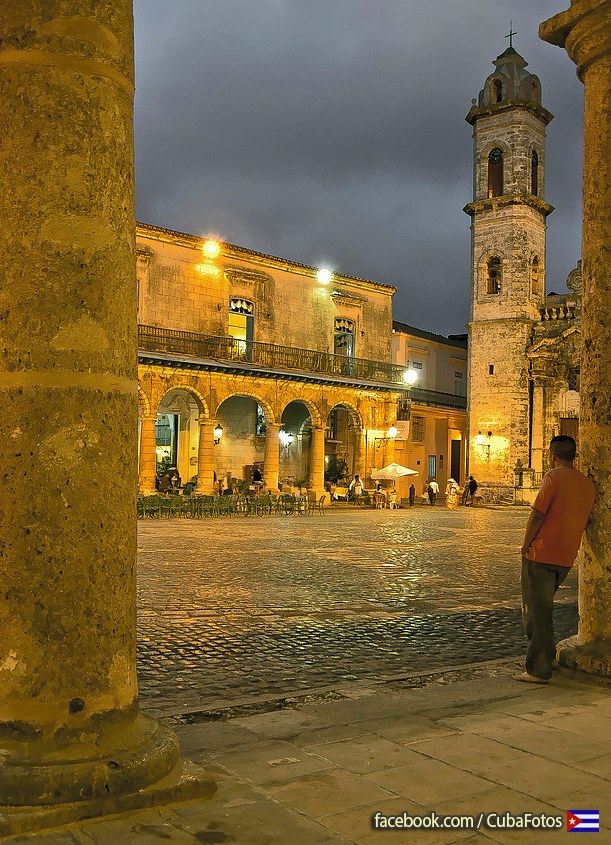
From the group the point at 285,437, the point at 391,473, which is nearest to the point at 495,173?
the point at 285,437

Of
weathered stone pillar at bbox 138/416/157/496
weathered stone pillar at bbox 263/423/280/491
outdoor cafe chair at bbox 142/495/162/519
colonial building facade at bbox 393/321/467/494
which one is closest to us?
outdoor cafe chair at bbox 142/495/162/519

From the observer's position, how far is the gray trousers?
4.93 meters

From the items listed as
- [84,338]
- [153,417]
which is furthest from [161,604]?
[153,417]

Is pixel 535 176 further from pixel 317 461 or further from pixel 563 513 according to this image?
pixel 563 513

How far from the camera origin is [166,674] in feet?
18.0

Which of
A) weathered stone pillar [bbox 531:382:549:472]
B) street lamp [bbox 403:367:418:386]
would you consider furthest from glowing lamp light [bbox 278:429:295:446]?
weathered stone pillar [bbox 531:382:549:472]

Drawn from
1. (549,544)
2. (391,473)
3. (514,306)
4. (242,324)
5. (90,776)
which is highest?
(514,306)

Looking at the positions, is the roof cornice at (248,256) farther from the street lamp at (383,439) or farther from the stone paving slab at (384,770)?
the stone paving slab at (384,770)

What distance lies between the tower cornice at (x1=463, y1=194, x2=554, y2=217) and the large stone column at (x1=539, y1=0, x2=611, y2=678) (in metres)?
31.0

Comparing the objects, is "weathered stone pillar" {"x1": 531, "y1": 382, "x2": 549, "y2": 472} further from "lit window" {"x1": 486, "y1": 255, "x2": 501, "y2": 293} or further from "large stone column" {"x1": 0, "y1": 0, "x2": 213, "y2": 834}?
"large stone column" {"x1": 0, "y1": 0, "x2": 213, "y2": 834}

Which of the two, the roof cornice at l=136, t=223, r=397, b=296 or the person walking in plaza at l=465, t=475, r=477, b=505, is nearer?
the roof cornice at l=136, t=223, r=397, b=296

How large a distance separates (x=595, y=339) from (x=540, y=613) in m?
1.62

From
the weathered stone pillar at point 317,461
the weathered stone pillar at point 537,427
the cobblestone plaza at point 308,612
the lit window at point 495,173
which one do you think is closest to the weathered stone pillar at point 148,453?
the weathered stone pillar at point 317,461

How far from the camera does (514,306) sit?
35031mm
